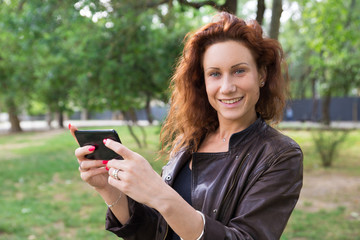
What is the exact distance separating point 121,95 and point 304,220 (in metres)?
4.55

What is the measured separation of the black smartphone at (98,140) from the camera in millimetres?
1452

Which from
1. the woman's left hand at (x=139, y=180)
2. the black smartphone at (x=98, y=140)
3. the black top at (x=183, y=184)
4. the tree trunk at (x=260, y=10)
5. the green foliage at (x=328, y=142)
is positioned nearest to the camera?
the woman's left hand at (x=139, y=180)

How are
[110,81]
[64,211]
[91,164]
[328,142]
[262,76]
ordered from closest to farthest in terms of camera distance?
[91,164]
[262,76]
[64,211]
[110,81]
[328,142]

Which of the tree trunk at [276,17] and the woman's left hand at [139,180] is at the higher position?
the tree trunk at [276,17]

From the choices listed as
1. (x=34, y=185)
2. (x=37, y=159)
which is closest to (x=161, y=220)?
(x=34, y=185)

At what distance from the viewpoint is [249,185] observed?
144 cm

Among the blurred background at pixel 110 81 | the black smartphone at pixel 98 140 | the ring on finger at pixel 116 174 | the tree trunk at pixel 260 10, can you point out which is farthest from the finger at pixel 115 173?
the tree trunk at pixel 260 10

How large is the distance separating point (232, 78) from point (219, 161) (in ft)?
1.20

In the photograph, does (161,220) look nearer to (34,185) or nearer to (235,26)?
(235,26)

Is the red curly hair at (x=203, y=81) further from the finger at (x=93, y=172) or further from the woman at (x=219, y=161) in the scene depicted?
the finger at (x=93, y=172)

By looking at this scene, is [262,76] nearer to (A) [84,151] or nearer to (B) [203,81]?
(B) [203,81]

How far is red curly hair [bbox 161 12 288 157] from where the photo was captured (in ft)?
5.26

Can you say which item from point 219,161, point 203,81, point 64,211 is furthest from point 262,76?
point 64,211

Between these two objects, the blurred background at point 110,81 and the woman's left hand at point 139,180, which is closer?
the woman's left hand at point 139,180
